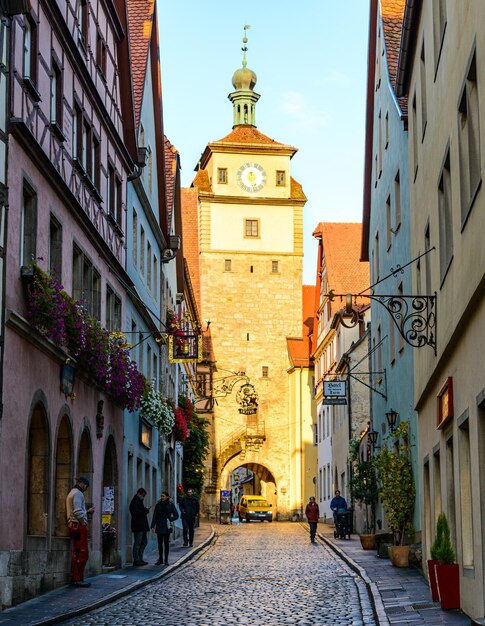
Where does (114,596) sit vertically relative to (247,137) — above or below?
below

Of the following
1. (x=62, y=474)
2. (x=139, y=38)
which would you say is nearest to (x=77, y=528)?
(x=62, y=474)

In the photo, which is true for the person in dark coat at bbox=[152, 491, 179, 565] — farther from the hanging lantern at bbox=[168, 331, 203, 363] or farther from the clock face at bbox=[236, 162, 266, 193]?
the clock face at bbox=[236, 162, 266, 193]

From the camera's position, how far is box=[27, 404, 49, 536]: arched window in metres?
17.0

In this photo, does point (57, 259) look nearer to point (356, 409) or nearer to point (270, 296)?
point (356, 409)

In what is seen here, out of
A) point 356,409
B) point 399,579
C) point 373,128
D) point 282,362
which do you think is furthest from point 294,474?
point 399,579

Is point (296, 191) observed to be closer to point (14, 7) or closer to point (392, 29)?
point (392, 29)

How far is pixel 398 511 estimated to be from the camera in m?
23.4

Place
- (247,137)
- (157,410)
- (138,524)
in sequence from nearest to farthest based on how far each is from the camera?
1. (138,524)
2. (157,410)
3. (247,137)

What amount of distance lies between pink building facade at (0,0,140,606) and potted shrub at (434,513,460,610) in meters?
5.00

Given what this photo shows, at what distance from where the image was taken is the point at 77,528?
58.0 feet

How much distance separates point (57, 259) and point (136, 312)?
9804mm

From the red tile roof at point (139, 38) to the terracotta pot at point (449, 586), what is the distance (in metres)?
16.7

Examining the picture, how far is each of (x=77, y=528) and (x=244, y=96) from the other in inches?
2574

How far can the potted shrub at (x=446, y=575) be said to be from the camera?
13.6 meters
